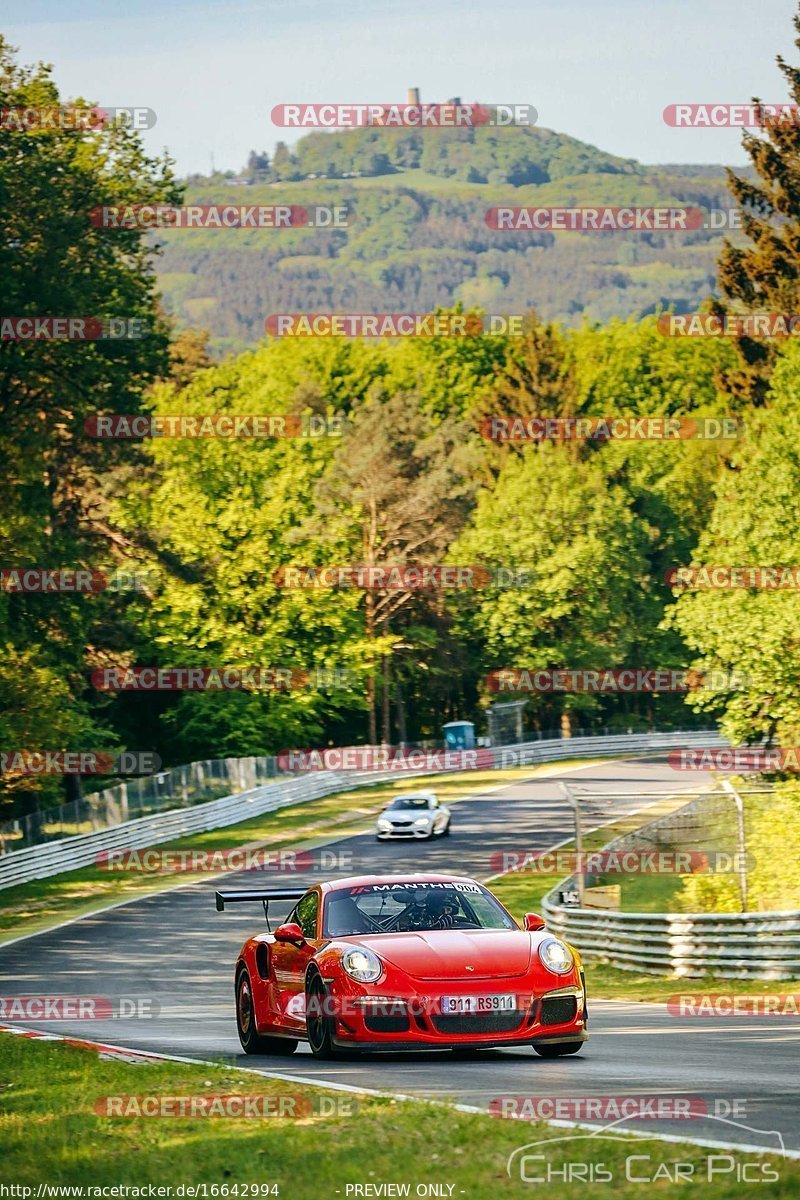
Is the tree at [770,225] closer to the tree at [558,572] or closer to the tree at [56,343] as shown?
the tree at [56,343]

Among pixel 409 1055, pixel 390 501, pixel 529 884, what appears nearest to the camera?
pixel 409 1055

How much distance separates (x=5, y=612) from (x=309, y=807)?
62.7 ft

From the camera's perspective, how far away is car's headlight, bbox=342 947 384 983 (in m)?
11.5

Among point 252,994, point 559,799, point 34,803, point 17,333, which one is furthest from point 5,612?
point 252,994

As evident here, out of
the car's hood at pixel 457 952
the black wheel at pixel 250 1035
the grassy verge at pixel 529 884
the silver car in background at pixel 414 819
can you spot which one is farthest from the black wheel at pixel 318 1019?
the silver car in background at pixel 414 819

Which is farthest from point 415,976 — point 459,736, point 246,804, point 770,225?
point 459,736

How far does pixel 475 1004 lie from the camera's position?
11.3 m

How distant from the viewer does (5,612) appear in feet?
133

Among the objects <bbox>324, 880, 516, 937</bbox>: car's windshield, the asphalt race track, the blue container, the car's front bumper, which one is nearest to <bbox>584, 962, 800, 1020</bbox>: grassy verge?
the asphalt race track

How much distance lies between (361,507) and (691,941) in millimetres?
50529

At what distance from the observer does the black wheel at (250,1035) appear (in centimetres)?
1335

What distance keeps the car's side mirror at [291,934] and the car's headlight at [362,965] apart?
3.36 feet

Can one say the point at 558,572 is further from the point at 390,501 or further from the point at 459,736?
the point at 390,501

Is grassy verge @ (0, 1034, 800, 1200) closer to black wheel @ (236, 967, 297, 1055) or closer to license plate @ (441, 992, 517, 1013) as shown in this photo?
license plate @ (441, 992, 517, 1013)
